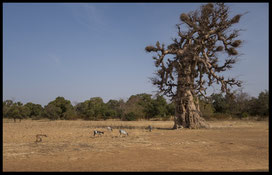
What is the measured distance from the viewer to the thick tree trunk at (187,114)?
18172 millimetres

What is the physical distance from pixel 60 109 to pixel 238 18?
1375 inches

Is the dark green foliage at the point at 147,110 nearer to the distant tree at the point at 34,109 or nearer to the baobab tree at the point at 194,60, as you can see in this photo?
the distant tree at the point at 34,109

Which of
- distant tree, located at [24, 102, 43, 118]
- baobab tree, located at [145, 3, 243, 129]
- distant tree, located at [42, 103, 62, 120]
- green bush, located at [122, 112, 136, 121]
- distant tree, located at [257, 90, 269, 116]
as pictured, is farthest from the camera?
distant tree, located at [24, 102, 43, 118]

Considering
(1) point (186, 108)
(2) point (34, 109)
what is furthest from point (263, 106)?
(2) point (34, 109)

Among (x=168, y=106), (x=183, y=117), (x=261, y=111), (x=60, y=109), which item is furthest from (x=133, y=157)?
(x=60, y=109)

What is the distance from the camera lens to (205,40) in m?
18.6

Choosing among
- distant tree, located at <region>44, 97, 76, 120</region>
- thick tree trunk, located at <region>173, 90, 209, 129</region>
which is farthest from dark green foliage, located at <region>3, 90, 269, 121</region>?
thick tree trunk, located at <region>173, 90, 209, 129</region>

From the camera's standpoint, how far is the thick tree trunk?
18.2 meters

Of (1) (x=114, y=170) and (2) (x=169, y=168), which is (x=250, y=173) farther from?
(1) (x=114, y=170)

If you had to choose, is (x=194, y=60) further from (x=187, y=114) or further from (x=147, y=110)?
(x=147, y=110)

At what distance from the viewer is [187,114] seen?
18.4m

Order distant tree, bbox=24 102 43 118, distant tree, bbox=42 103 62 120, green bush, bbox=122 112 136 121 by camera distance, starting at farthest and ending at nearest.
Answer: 1. distant tree, bbox=24 102 43 118
2. distant tree, bbox=42 103 62 120
3. green bush, bbox=122 112 136 121

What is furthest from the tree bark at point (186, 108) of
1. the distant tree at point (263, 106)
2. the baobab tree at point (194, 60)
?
the distant tree at point (263, 106)

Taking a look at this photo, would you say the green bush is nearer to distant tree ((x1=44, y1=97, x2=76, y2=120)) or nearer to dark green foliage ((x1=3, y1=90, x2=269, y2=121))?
dark green foliage ((x1=3, y1=90, x2=269, y2=121))
